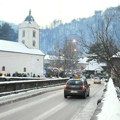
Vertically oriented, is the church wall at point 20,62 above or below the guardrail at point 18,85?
above

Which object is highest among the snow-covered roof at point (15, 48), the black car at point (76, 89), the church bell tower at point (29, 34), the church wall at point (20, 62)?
the church bell tower at point (29, 34)

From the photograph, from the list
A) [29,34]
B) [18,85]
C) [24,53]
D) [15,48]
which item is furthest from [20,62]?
[18,85]

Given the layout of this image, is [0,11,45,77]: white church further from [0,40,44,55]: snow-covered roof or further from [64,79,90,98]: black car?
[64,79,90,98]: black car

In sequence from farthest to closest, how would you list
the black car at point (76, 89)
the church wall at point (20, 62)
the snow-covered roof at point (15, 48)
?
the snow-covered roof at point (15, 48) → the church wall at point (20, 62) → the black car at point (76, 89)

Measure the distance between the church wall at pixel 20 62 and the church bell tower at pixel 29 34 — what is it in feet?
15.8

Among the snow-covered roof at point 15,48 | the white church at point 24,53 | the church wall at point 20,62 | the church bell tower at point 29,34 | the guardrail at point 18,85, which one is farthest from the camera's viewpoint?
the church bell tower at point 29,34

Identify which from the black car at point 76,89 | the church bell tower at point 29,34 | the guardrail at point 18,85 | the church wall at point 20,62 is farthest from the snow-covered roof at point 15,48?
the black car at point 76,89

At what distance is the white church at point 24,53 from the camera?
96.3 m

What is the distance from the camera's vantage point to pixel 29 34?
109 metres

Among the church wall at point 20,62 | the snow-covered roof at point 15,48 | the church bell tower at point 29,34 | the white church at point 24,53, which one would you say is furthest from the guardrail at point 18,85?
the church bell tower at point 29,34

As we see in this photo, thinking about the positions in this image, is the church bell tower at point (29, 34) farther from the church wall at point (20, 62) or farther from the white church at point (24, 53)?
the church wall at point (20, 62)

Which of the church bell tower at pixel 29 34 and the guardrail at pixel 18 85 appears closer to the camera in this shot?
the guardrail at pixel 18 85

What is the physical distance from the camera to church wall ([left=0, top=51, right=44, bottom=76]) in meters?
95.8

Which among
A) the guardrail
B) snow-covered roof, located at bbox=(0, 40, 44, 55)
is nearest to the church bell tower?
snow-covered roof, located at bbox=(0, 40, 44, 55)
